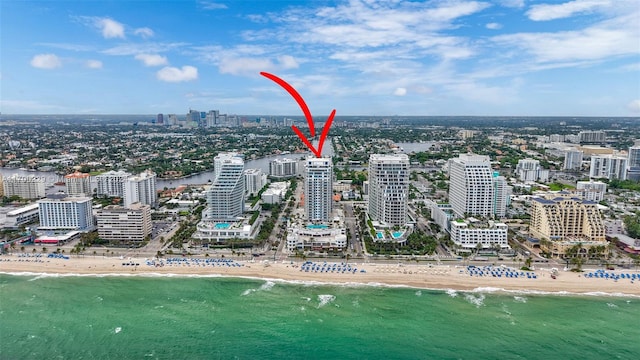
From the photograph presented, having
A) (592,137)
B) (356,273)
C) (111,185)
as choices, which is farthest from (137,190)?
(592,137)

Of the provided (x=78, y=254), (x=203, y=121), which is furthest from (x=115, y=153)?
(x=203, y=121)

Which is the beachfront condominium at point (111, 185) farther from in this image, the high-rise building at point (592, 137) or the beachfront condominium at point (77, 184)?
the high-rise building at point (592, 137)

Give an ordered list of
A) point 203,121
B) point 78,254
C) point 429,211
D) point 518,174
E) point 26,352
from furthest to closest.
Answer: point 203,121
point 518,174
point 429,211
point 78,254
point 26,352

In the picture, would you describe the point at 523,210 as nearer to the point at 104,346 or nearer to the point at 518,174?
the point at 518,174

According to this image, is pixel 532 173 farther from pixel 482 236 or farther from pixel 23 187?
pixel 23 187

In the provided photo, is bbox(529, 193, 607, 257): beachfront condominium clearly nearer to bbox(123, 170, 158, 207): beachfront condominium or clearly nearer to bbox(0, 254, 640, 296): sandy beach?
bbox(0, 254, 640, 296): sandy beach

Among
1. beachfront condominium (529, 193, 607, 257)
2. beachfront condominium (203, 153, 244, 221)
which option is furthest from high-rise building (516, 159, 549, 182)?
beachfront condominium (203, 153, 244, 221)

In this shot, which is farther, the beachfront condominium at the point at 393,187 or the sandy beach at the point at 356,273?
the beachfront condominium at the point at 393,187

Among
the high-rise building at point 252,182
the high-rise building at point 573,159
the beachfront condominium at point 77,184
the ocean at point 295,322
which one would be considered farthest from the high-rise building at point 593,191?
the beachfront condominium at point 77,184
